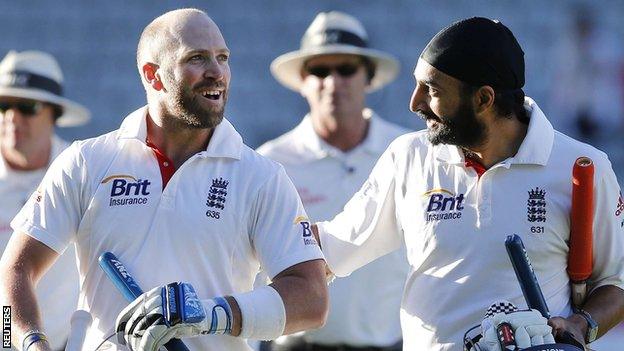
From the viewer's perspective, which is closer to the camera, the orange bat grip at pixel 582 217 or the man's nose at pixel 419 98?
the orange bat grip at pixel 582 217

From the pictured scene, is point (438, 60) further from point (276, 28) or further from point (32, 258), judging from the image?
point (276, 28)

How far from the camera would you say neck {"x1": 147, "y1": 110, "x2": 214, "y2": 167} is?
5133 millimetres

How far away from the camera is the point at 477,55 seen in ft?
16.6

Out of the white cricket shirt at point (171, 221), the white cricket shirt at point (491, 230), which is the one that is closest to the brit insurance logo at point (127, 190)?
the white cricket shirt at point (171, 221)

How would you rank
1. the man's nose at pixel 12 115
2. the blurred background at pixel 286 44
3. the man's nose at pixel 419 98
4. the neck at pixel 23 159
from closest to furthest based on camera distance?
the man's nose at pixel 419 98, the neck at pixel 23 159, the man's nose at pixel 12 115, the blurred background at pixel 286 44

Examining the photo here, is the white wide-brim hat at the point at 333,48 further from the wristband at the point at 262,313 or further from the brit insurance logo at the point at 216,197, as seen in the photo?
the wristband at the point at 262,313

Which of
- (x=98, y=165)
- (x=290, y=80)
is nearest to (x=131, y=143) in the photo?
(x=98, y=165)

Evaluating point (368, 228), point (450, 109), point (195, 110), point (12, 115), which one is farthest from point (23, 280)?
point (12, 115)

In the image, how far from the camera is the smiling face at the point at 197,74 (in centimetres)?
505

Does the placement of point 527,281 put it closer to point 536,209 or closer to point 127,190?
point 536,209

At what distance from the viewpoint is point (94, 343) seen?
16.3 feet

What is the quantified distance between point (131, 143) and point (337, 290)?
2.56 m

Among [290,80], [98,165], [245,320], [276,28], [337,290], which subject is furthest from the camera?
[276,28]

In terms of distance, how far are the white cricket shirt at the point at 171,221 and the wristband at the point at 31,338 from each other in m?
0.21
